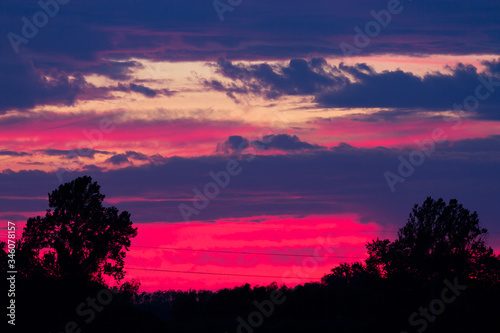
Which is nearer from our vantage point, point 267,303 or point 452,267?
point 452,267

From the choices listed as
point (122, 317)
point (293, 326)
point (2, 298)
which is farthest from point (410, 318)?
point (2, 298)

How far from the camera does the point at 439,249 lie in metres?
106

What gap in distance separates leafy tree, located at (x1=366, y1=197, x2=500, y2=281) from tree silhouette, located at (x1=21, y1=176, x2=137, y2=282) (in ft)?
125

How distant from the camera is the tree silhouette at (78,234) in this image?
8825cm

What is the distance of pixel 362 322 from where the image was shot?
350ft

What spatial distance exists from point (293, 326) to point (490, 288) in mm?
27456

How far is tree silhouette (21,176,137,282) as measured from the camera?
88250 mm

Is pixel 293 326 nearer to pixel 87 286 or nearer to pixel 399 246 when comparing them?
pixel 399 246

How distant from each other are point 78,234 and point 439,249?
49.3 metres

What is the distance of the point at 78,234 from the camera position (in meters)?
89.5

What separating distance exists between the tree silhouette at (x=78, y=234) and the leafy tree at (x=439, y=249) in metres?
38.2

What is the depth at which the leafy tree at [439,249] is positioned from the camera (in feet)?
344

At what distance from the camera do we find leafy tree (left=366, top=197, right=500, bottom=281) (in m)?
105

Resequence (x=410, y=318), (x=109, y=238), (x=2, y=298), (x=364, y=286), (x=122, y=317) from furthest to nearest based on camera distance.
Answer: (x=364, y=286) < (x=410, y=318) < (x=109, y=238) < (x=122, y=317) < (x=2, y=298)
